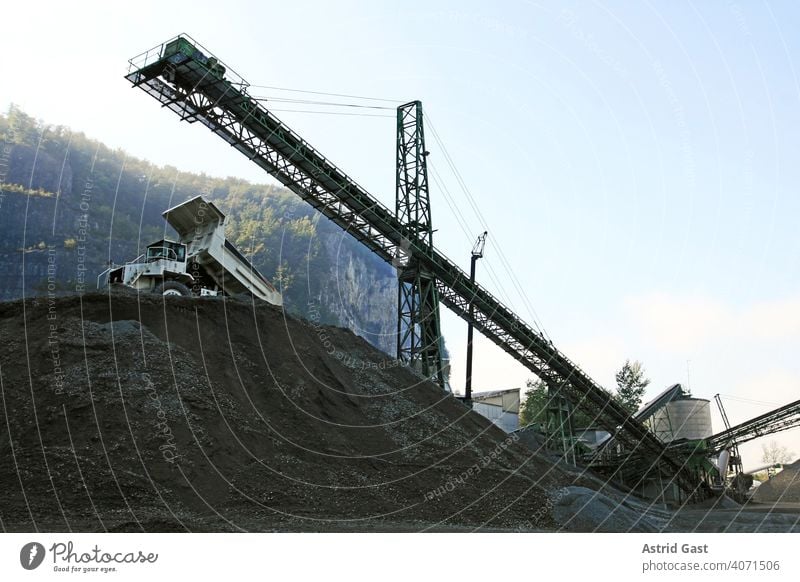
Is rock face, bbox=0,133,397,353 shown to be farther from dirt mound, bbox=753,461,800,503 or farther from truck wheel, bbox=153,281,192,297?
truck wheel, bbox=153,281,192,297

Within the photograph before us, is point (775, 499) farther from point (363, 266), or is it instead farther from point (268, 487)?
point (363, 266)

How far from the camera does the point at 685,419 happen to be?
4022 cm

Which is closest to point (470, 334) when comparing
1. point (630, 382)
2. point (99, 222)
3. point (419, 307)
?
point (419, 307)

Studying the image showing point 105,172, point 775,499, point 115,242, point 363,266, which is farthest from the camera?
point 363,266

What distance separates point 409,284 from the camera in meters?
28.6

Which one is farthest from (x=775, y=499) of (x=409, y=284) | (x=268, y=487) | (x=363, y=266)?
(x=363, y=266)

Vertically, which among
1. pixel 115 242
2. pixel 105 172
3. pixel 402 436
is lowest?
pixel 402 436

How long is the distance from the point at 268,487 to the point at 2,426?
565cm

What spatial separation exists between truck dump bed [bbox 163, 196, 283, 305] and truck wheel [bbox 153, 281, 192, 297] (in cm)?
151

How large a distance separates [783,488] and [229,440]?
3062 centimetres

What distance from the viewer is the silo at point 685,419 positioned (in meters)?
40.0

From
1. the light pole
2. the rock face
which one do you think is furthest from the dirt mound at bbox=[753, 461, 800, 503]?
the rock face

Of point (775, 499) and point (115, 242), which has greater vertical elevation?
point (115, 242)
